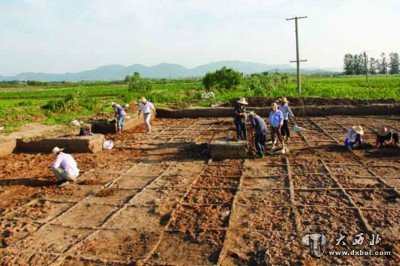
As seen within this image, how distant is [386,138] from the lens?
1001 cm

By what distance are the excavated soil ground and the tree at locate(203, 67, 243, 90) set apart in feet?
74.6

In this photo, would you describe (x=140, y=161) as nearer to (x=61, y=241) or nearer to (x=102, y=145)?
(x=102, y=145)

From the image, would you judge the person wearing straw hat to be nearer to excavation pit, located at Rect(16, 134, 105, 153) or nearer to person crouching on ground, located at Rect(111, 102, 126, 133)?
excavation pit, located at Rect(16, 134, 105, 153)

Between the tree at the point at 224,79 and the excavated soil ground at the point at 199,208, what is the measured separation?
22738 millimetres

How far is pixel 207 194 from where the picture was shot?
Answer: 7059mm

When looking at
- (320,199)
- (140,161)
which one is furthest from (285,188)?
(140,161)

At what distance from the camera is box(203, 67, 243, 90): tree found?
3288cm

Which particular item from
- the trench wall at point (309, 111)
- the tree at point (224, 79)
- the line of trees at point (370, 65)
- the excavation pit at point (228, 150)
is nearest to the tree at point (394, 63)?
the line of trees at point (370, 65)

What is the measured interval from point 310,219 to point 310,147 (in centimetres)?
527

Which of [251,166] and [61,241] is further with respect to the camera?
[251,166]

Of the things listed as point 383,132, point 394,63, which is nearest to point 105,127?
point 383,132

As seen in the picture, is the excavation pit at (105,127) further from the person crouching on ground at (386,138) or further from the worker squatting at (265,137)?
the person crouching on ground at (386,138)

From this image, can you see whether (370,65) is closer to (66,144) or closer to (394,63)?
(394,63)

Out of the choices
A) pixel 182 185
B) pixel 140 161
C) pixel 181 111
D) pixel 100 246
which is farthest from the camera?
pixel 181 111
